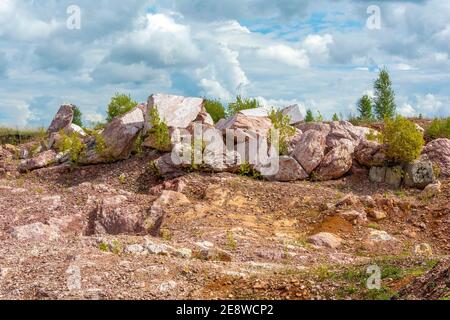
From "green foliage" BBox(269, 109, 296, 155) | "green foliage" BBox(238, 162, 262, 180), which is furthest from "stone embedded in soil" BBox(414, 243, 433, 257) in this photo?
"green foliage" BBox(269, 109, 296, 155)

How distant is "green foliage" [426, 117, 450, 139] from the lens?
969 inches

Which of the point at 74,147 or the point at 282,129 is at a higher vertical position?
the point at 282,129

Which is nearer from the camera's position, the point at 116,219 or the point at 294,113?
the point at 116,219

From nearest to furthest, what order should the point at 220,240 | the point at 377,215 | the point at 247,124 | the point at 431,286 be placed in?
the point at 431,286, the point at 220,240, the point at 377,215, the point at 247,124

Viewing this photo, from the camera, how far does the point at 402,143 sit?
1862cm

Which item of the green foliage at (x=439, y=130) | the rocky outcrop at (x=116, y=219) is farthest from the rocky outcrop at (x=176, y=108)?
the green foliage at (x=439, y=130)

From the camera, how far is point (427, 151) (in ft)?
65.8

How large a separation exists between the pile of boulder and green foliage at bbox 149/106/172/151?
0.13 meters

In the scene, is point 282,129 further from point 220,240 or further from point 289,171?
point 220,240

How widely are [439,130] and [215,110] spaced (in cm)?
894

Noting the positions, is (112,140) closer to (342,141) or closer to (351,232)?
(342,141)

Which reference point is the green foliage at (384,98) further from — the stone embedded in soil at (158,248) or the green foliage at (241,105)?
the stone embedded in soil at (158,248)

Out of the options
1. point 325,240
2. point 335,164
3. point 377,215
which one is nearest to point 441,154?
point 335,164
